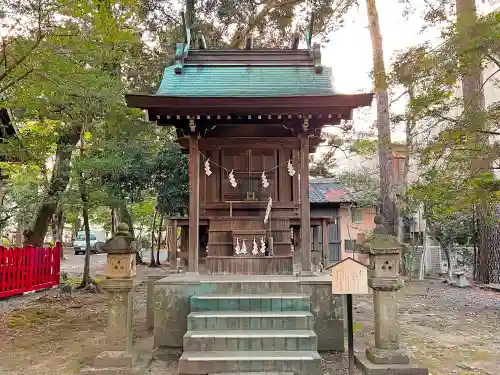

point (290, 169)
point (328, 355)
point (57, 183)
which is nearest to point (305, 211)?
point (290, 169)

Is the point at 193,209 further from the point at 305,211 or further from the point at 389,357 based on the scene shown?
the point at 389,357

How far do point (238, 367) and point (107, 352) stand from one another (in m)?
1.99

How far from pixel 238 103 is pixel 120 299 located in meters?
3.85

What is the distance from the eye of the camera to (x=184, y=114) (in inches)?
282

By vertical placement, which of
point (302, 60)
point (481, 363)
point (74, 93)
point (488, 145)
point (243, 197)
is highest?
point (302, 60)

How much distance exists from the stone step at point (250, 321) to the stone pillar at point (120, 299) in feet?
3.06

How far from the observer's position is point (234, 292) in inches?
257

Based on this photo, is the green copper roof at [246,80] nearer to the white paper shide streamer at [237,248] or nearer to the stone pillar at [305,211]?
the stone pillar at [305,211]

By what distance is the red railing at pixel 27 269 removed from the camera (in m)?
10.7

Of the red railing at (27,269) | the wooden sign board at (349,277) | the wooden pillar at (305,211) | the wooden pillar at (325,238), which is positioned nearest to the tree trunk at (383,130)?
the wooden pillar at (325,238)

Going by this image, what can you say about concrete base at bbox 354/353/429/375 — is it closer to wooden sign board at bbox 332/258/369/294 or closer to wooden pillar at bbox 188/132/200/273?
wooden sign board at bbox 332/258/369/294

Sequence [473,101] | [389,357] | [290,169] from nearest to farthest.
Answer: [389,357], [290,169], [473,101]

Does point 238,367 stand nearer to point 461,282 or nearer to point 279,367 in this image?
point 279,367

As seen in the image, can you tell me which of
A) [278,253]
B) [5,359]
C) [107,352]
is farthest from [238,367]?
[5,359]
